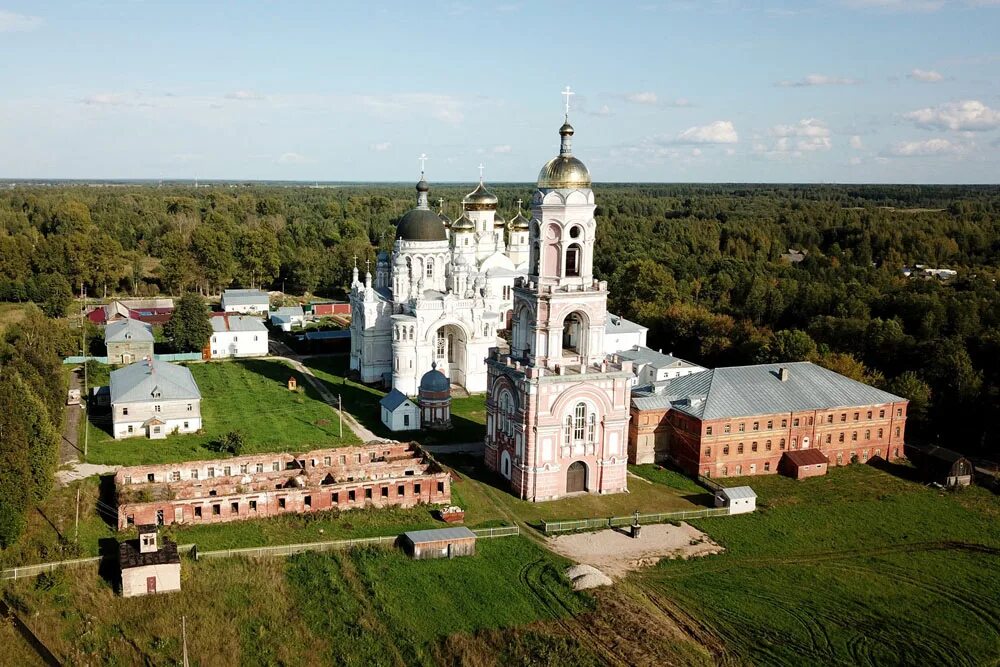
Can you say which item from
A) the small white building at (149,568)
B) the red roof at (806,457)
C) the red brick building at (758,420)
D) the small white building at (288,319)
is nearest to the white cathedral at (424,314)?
the red brick building at (758,420)

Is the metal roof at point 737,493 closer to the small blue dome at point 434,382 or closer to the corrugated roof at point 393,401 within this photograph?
the small blue dome at point 434,382

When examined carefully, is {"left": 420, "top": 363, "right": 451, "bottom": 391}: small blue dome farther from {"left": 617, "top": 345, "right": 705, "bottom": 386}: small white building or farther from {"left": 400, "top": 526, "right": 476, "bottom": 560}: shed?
{"left": 400, "top": 526, "right": 476, "bottom": 560}: shed

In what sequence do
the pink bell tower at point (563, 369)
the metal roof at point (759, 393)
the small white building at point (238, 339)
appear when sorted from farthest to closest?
the small white building at point (238, 339) → the metal roof at point (759, 393) → the pink bell tower at point (563, 369)

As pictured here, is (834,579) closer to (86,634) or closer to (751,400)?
(751,400)

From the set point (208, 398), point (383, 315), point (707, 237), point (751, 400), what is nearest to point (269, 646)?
point (751, 400)

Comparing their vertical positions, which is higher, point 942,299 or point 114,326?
point 942,299

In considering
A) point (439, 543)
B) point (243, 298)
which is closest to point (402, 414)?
point (439, 543)

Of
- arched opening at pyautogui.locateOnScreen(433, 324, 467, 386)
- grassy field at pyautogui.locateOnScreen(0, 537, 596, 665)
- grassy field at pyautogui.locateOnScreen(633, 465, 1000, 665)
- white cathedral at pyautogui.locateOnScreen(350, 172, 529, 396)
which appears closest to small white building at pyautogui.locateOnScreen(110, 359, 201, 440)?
white cathedral at pyautogui.locateOnScreen(350, 172, 529, 396)
